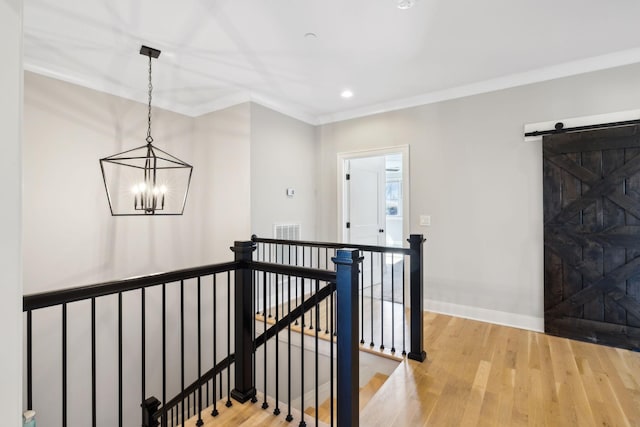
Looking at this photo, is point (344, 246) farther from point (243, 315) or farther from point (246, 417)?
point (246, 417)

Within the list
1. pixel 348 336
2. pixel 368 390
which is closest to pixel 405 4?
pixel 348 336

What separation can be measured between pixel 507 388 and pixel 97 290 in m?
2.56

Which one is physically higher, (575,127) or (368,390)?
(575,127)

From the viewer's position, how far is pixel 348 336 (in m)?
1.50

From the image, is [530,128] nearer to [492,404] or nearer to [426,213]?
[426,213]

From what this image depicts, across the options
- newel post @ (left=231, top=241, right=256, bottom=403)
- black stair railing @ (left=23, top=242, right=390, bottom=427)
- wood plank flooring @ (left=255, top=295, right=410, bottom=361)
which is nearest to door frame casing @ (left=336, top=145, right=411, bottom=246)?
wood plank flooring @ (left=255, top=295, right=410, bottom=361)

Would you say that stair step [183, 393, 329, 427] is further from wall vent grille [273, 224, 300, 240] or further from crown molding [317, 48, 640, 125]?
crown molding [317, 48, 640, 125]

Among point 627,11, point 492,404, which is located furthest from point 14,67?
point 627,11

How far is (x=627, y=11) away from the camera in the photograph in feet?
7.30

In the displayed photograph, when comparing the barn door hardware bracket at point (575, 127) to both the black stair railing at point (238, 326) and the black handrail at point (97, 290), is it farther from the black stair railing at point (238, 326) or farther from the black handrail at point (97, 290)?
the black handrail at point (97, 290)

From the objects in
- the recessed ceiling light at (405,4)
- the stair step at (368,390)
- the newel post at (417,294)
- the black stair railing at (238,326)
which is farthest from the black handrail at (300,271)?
the recessed ceiling light at (405,4)

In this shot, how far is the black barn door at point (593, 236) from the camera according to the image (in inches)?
107

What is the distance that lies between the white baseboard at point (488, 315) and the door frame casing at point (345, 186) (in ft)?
2.97

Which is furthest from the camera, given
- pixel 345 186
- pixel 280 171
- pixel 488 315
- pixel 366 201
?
pixel 366 201
